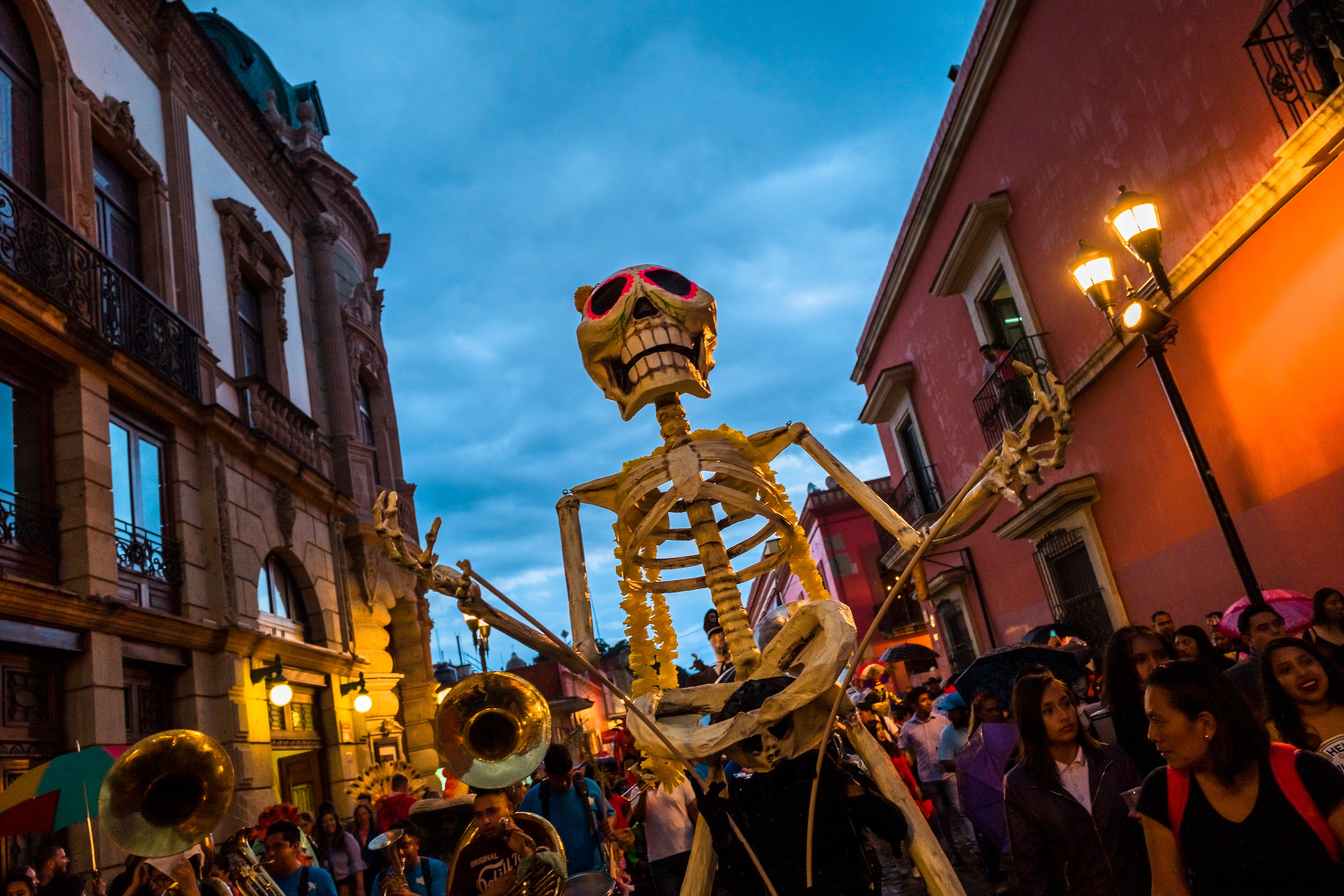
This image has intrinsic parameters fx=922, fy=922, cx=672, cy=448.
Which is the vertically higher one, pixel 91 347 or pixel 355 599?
pixel 91 347

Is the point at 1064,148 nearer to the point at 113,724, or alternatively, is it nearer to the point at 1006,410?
the point at 1006,410

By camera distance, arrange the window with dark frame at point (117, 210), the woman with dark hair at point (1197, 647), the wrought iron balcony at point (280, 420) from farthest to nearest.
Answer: the wrought iron balcony at point (280, 420) → the window with dark frame at point (117, 210) → the woman with dark hair at point (1197, 647)

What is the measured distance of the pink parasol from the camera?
6.24m

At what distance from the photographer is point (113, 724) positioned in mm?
8109

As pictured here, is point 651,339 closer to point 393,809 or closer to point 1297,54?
point 393,809

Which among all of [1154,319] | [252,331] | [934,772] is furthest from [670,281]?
[252,331]

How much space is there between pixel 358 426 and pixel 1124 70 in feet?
45.2

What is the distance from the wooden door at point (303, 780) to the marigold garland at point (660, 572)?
946 centimetres

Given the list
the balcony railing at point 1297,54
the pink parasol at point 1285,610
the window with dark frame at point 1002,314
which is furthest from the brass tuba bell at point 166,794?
the window with dark frame at point 1002,314

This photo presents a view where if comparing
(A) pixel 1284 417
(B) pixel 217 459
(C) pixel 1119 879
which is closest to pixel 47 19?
(B) pixel 217 459

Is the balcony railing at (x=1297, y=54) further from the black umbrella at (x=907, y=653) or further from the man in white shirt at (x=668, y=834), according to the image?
the black umbrella at (x=907, y=653)

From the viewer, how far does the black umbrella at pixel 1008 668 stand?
20.1ft

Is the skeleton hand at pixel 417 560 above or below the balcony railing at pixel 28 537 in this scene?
below

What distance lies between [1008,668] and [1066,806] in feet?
11.1
